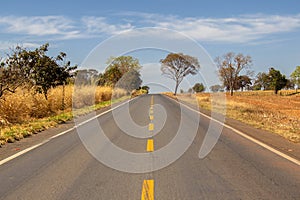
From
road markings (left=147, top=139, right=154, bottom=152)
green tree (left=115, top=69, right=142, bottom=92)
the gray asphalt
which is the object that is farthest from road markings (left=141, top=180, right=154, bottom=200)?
green tree (left=115, top=69, right=142, bottom=92)

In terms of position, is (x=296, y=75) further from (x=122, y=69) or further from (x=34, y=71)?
(x=34, y=71)

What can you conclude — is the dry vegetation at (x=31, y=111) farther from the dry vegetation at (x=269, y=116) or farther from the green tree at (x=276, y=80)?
the green tree at (x=276, y=80)

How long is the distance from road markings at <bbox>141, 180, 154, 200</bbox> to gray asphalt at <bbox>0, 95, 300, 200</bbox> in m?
0.08

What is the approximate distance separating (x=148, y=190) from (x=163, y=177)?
819mm

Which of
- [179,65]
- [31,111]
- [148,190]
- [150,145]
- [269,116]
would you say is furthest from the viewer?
[179,65]

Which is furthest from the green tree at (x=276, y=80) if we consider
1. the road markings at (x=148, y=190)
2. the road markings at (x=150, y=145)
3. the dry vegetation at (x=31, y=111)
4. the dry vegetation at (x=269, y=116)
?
the road markings at (x=148, y=190)

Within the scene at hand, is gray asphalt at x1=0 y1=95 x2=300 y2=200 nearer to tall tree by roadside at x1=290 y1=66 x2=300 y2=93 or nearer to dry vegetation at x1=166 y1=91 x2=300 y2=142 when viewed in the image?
dry vegetation at x1=166 y1=91 x2=300 y2=142

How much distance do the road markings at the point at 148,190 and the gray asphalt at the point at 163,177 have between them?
83 mm

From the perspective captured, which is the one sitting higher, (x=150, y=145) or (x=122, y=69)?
(x=122, y=69)

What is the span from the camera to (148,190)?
5.59 m

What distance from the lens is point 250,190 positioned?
5.61 meters

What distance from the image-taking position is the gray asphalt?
5.44 m

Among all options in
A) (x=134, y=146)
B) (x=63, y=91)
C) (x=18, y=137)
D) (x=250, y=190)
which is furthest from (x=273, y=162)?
(x=63, y=91)

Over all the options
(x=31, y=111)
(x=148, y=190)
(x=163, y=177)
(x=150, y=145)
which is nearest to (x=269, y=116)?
A: (x=150, y=145)
